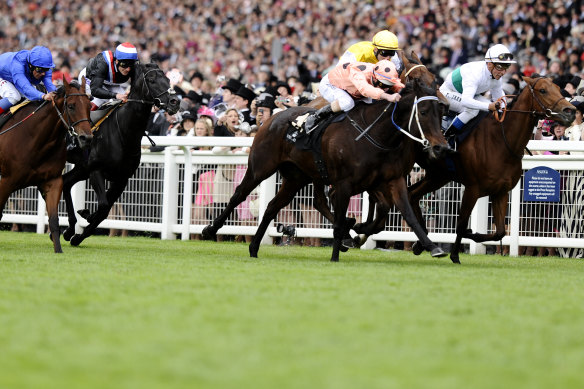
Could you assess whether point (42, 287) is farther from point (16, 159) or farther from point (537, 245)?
point (537, 245)

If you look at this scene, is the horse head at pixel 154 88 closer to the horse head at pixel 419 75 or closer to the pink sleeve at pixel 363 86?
the pink sleeve at pixel 363 86

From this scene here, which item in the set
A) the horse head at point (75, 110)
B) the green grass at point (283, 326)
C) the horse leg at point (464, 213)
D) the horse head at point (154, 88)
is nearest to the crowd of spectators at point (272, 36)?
the horse head at point (154, 88)

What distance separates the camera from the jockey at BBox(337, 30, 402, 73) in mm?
9789

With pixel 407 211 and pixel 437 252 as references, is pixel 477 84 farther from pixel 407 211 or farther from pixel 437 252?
pixel 437 252

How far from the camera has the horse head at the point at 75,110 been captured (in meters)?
9.75

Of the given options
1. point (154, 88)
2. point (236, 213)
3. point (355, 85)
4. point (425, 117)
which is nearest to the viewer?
point (425, 117)

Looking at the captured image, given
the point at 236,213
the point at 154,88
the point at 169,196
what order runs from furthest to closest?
the point at 169,196 → the point at 236,213 → the point at 154,88

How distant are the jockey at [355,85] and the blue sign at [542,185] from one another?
114 inches

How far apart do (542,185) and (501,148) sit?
207 cm

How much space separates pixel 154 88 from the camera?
34.6 feet

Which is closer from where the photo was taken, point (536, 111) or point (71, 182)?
point (536, 111)

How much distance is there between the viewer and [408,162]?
9.53 metres

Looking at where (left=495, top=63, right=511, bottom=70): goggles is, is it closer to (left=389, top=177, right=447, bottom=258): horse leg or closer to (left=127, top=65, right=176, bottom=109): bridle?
(left=389, top=177, right=447, bottom=258): horse leg

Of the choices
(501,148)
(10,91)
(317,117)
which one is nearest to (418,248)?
(501,148)
